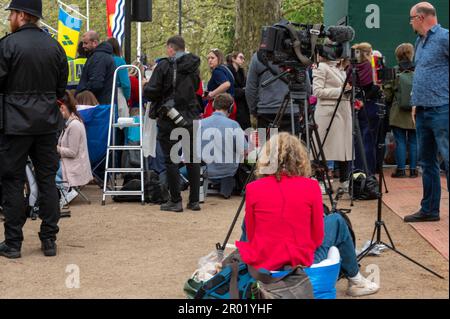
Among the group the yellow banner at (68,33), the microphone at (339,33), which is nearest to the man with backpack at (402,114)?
the microphone at (339,33)

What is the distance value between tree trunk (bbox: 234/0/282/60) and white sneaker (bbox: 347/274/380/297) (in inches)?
486

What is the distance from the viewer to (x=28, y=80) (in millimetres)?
7855

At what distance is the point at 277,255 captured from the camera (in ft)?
19.0

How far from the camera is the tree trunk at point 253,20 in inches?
734

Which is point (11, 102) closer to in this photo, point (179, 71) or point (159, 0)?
point (179, 71)

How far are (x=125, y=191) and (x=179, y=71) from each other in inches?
71.4

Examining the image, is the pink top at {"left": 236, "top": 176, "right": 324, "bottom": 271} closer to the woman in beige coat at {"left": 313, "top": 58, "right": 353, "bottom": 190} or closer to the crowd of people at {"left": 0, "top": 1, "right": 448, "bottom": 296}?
the crowd of people at {"left": 0, "top": 1, "right": 448, "bottom": 296}

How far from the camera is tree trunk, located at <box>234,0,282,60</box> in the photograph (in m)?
18.6

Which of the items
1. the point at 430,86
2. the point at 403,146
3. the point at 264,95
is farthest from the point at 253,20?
the point at 430,86

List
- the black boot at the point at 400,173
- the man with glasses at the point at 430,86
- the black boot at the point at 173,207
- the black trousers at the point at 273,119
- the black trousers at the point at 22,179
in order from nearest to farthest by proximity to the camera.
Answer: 1. the black trousers at the point at 22,179
2. the man with glasses at the point at 430,86
3. the black boot at the point at 173,207
4. the black trousers at the point at 273,119
5. the black boot at the point at 400,173

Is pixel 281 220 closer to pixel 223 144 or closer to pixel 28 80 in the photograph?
pixel 28 80

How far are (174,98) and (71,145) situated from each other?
4.93 feet

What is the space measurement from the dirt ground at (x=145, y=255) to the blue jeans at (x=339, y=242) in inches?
10.2

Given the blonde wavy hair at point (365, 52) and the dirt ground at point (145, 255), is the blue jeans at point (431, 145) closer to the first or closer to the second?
the dirt ground at point (145, 255)
